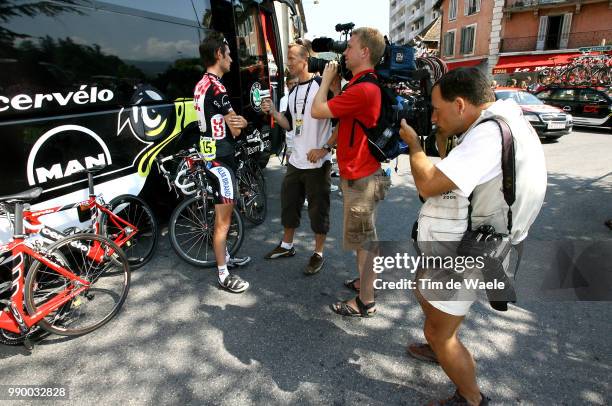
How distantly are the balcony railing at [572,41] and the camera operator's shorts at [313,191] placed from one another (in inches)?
1240

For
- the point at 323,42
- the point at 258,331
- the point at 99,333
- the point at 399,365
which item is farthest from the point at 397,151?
the point at 99,333

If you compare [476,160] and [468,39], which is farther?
[468,39]

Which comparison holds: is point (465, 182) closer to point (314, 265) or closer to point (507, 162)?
point (507, 162)

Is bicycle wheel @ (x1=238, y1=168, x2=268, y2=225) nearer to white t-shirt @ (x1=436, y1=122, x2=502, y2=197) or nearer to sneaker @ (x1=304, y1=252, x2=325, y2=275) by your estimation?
sneaker @ (x1=304, y1=252, x2=325, y2=275)

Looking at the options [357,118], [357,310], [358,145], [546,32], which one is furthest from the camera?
[546,32]

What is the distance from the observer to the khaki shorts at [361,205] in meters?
2.56

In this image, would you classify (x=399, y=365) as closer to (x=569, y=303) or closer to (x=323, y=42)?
(x=569, y=303)

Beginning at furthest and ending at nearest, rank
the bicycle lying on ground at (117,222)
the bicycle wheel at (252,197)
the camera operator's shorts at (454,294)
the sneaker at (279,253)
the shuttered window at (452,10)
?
the shuttered window at (452,10) < the bicycle wheel at (252,197) < the sneaker at (279,253) < the bicycle lying on ground at (117,222) < the camera operator's shorts at (454,294)

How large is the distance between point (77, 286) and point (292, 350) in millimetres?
1656

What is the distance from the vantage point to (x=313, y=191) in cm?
332

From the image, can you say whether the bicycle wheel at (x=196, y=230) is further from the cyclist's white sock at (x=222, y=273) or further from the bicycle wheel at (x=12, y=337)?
the bicycle wheel at (x=12, y=337)

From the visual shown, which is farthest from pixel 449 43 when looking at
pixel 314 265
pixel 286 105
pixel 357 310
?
pixel 357 310

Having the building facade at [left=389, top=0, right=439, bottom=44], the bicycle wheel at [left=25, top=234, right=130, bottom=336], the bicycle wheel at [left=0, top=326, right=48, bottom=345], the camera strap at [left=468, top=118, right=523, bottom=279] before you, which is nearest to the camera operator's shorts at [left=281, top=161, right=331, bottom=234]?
the bicycle wheel at [left=25, top=234, right=130, bottom=336]

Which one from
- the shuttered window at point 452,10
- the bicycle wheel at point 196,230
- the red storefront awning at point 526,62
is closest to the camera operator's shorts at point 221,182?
the bicycle wheel at point 196,230
